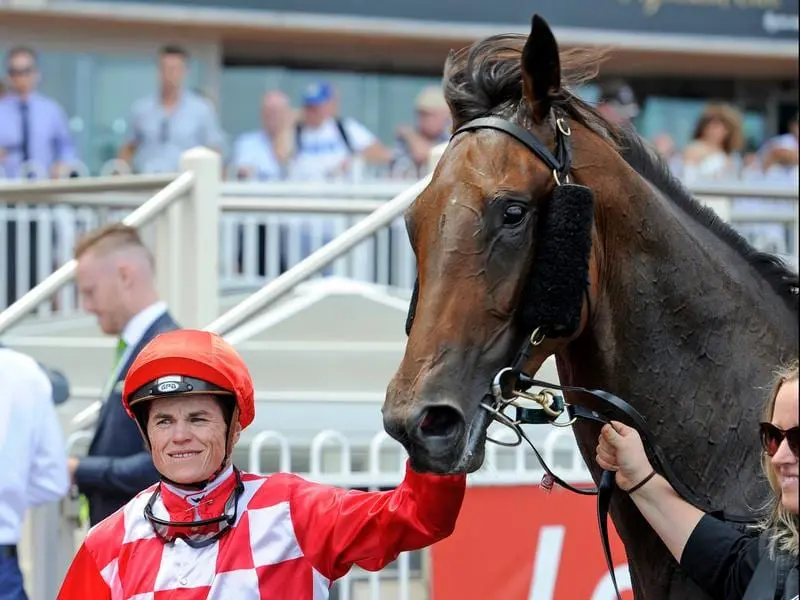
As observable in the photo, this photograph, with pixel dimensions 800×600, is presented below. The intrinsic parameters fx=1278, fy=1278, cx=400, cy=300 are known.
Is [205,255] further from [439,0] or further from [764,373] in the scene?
[439,0]

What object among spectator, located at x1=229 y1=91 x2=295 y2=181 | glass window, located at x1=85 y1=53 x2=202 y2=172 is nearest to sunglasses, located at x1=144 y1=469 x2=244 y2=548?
spectator, located at x1=229 y1=91 x2=295 y2=181

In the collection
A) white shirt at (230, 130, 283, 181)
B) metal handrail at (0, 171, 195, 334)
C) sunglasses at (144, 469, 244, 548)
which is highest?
white shirt at (230, 130, 283, 181)

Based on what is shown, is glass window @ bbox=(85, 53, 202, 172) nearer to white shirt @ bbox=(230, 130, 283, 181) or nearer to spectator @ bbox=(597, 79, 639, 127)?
white shirt @ bbox=(230, 130, 283, 181)

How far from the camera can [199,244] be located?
584cm

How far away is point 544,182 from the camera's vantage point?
99.9 inches

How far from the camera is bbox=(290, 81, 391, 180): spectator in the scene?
31.0 feet

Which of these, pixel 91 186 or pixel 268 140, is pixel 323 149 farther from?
pixel 91 186

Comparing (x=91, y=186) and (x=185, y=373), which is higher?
(x=91, y=186)

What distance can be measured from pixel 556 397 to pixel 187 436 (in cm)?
75

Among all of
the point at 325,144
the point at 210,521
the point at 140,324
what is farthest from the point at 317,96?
the point at 210,521

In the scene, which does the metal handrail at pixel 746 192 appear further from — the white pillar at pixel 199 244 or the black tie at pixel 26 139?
the black tie at pixel 26 139

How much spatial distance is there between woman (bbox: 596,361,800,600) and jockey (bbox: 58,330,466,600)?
0.47 meters

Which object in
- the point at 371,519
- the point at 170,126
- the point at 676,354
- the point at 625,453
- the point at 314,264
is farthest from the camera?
the point at 170,126

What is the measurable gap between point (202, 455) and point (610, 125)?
3.70ft
